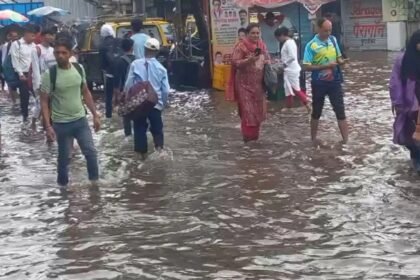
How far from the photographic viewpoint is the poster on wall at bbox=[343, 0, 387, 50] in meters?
39.8

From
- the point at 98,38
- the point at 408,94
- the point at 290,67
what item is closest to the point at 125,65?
the point at 290,67

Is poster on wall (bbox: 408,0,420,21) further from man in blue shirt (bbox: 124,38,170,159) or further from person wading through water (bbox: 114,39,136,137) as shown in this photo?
man in blue shirt (bbox: 124,38,170,159)

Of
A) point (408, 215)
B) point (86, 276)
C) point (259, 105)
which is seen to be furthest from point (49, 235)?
point (259, 105)

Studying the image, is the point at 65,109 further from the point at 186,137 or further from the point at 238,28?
the point at 238,28

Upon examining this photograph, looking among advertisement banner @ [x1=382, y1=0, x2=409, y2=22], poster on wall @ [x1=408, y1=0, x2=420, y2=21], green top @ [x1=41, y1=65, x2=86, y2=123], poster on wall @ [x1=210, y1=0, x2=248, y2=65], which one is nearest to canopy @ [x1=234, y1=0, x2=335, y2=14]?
poster on wall @ [x1=210, y1=0, x2=248, y2=65]

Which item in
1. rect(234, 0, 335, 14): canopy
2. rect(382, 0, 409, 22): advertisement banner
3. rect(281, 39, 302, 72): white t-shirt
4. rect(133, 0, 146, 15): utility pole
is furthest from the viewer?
rect(133, 0, 146, 15): utility pole

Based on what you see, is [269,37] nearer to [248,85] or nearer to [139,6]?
[248,85]

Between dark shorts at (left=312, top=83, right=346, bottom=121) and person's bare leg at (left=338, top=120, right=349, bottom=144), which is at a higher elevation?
dark shorts at (left=312, top=83, right=346, bottom=121)

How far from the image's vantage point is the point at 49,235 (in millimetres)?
8250

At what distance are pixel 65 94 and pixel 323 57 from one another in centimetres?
378

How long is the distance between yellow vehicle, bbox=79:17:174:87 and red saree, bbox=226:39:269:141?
943cm

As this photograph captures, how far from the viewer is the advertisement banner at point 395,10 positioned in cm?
3691

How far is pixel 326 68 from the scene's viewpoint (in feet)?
40.3

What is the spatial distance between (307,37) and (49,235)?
74.8ft
